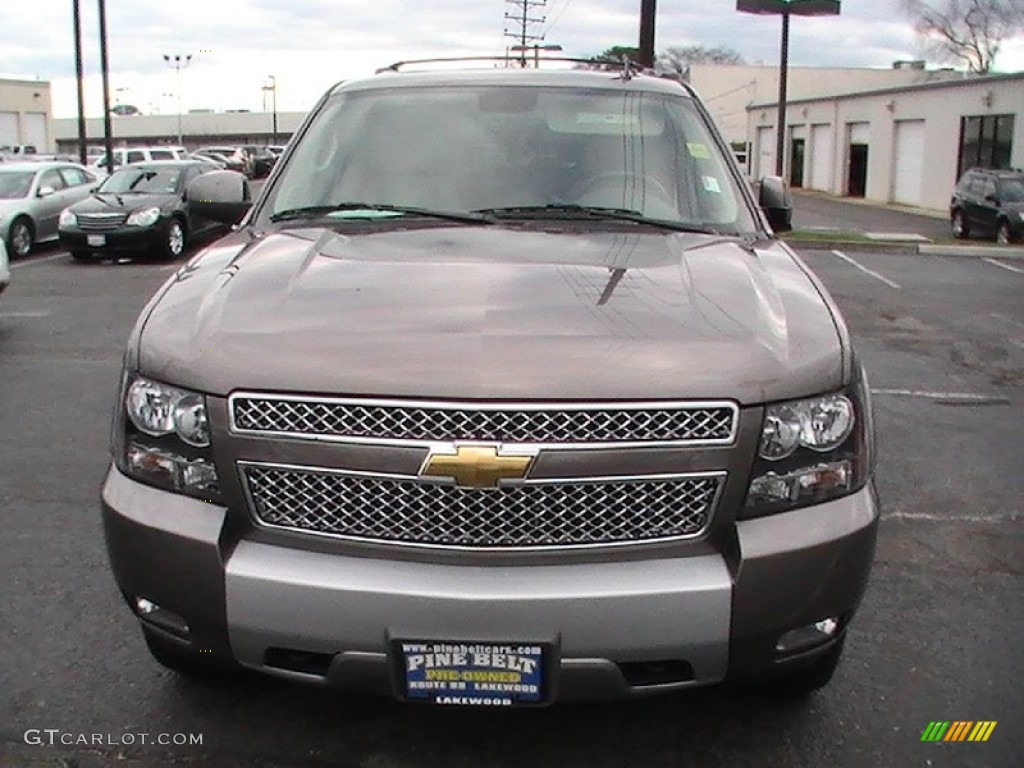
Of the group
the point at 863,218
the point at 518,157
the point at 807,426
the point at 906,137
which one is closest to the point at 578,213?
the point at 518,157

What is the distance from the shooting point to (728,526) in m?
2.54

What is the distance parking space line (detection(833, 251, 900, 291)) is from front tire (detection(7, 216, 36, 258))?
12893mm

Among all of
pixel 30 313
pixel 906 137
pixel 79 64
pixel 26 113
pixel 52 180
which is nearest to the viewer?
pixel 30 313

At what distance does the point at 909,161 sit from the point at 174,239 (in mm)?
29450

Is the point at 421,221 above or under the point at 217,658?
above

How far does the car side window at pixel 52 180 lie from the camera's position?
1822cm

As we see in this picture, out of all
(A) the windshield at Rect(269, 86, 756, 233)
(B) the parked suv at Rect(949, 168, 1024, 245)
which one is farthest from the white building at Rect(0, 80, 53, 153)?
(A) the windshield at Rect(269, 86, 756, 233)

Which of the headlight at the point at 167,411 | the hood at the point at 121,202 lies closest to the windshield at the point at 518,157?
the headlight at the point at 167,411

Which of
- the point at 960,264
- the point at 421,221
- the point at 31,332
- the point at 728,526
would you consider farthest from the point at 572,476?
the point at 960,264

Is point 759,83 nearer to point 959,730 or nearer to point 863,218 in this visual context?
point 863,218

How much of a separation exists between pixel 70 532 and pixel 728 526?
3.31m

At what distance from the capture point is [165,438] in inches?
105

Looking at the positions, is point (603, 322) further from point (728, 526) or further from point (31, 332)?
point (31, 332)

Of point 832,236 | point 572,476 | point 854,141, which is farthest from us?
point 854,141
